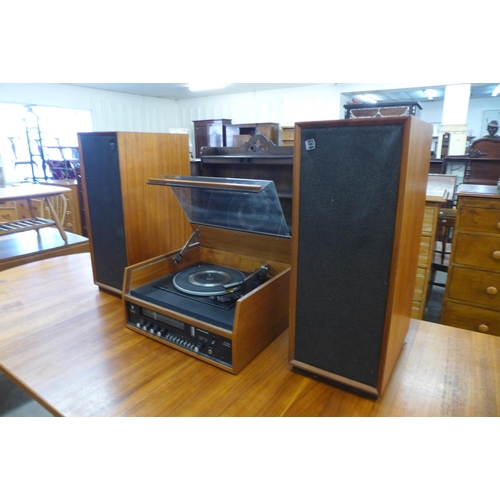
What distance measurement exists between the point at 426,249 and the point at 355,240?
6.05ft

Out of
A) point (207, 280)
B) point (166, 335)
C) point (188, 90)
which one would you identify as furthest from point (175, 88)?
point (166, 335)

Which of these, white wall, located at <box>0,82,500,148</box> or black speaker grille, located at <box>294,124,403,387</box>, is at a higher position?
white wall, located at <box>0,82,500,148</box>

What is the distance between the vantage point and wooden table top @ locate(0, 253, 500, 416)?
85 centimetres

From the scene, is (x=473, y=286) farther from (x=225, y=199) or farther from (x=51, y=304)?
(x=51, y=304)

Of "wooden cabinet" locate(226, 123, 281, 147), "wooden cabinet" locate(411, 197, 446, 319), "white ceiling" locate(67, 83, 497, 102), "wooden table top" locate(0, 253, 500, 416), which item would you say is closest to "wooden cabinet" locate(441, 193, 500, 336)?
"wooden cabinet" locate(411, 197, 446, 319)

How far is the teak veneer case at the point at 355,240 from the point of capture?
708 mm

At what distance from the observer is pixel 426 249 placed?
2.36 meters

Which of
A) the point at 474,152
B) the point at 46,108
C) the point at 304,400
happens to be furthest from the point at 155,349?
the point at 46,108

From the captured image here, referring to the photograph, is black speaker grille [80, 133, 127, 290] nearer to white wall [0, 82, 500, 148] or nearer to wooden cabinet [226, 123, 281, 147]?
white wall [0, 82, 500, 148]

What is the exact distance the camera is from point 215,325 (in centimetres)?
96

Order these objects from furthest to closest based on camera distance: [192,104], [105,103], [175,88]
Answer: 1. [192,104]
2. [105,103]
3. [175,88]

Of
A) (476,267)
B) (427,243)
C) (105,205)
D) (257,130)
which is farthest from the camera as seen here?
(257,130)

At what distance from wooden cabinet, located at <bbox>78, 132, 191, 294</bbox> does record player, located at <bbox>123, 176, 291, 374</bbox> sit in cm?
12

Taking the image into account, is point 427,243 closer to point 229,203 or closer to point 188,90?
point 229,203
